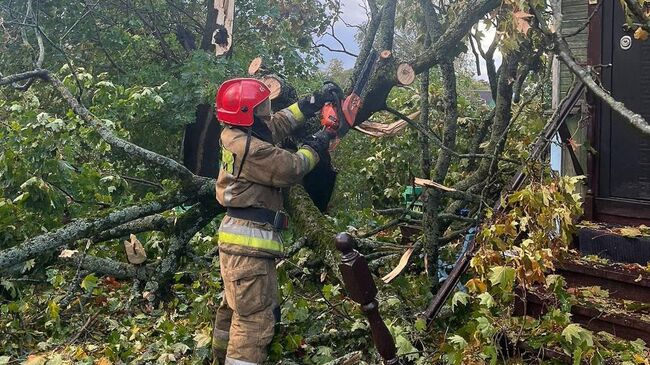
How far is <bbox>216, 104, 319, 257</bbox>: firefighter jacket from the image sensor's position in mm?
3199

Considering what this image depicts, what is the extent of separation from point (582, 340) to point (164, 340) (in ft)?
8.03

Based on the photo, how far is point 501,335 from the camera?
2.73 m

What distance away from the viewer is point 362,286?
7.32 ft

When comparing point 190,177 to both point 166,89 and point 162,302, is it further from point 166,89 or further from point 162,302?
point 166,89

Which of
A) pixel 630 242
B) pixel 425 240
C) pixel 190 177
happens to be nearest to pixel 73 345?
pixel 190 177

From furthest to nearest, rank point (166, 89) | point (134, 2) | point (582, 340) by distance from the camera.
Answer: point (134, 2)
point (166, 89)
point (582, 340)

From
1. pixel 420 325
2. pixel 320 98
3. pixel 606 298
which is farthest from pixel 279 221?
pixel 606 298

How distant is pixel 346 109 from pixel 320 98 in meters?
0.18

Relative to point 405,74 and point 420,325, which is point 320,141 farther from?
point 420,325

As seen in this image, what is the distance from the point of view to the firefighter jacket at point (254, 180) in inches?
126

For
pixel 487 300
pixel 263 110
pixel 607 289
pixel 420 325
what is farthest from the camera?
pixel 263 110

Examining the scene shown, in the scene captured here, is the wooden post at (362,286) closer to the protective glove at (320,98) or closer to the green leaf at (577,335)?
the green leaf at (577,335)

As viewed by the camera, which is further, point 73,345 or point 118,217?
point 118,217

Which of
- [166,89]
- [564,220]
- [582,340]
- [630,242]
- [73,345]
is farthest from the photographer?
[166,89]
